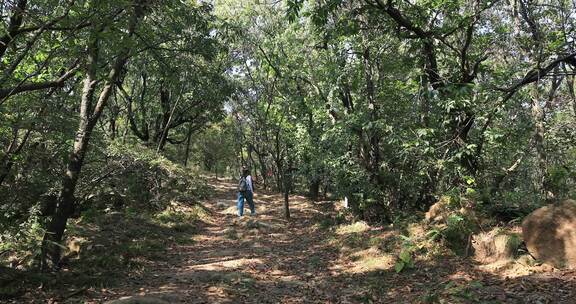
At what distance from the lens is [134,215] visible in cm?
1265

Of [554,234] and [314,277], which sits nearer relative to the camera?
[554,234]

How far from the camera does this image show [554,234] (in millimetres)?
6207

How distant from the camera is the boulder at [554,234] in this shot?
239 inches

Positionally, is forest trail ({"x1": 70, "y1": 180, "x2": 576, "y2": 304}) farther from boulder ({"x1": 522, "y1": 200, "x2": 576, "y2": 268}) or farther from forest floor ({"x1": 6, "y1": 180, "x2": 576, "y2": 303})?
boulder ({"x1": 522, "y1": 200, "x2": 576, "y2": 268})

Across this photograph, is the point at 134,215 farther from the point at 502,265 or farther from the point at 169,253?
the point at 502,265

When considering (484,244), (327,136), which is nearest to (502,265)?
(484,244)

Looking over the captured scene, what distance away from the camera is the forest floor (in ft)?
19.6

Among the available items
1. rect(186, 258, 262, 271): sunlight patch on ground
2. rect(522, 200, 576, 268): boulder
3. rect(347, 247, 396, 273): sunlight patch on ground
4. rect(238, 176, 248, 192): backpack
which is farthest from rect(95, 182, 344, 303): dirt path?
rect(522, 200, 576, 268): boulder

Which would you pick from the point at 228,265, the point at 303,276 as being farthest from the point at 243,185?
the point at 303,276

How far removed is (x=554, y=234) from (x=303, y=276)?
467 cm

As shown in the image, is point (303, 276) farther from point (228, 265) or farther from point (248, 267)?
point (228, 265)

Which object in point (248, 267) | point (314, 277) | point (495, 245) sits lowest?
point (314, 277)

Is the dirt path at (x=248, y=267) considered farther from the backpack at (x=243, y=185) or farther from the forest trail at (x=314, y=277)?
the backpack at (x=243, y=185)

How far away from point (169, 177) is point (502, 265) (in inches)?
329
